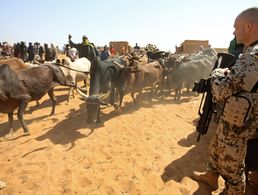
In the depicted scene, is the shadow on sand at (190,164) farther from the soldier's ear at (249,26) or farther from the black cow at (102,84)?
the soldier's ear at (249,26)

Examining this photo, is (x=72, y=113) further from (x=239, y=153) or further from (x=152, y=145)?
(x=239, y=153)

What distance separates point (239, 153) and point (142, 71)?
7385 millimetres

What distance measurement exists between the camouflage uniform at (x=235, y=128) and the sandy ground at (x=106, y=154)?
111cm

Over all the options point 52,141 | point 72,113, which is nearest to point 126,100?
point 72,113

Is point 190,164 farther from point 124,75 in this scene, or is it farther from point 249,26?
point 124,75

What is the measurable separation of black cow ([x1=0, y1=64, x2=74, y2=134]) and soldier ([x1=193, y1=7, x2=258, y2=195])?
5684 mm

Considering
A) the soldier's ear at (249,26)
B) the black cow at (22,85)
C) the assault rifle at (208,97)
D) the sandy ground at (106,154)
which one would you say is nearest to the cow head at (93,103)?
the sandy ground at (106,154)

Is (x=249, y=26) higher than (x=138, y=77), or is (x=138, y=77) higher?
(x=249, y=26)

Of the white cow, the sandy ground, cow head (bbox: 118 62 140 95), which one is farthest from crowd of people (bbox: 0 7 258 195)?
the white cow

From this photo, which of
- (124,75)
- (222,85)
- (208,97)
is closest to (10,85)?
(124,75)

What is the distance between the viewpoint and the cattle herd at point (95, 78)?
7254 mm

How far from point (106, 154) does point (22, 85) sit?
3.45 m

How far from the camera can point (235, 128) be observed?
3.18 meters

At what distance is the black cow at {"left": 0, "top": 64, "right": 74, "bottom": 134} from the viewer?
7047 mm
